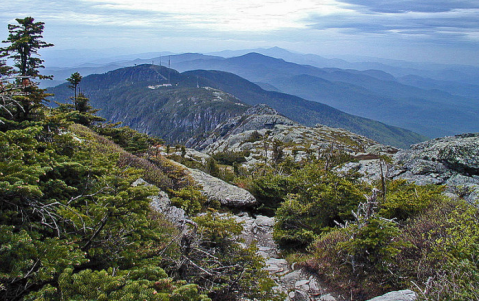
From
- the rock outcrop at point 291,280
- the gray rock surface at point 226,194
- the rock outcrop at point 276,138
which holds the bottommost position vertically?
the rock outcrop at point 276,138

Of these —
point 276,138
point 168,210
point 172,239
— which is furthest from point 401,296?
point 276,138

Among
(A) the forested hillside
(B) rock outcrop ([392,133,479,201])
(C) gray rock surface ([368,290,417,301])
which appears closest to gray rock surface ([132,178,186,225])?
(A) the forested hillside

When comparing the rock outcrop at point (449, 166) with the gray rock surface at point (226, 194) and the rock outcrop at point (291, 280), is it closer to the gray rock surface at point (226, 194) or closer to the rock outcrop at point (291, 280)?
the gray rock surface at point (226, 194)

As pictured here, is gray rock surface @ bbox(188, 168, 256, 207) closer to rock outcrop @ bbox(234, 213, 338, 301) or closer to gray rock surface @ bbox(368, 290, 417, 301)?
rock outcrop @ bbox(234, 213, 338, 301)

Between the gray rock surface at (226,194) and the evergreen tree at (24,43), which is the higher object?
the evergreen tree at (24,43)

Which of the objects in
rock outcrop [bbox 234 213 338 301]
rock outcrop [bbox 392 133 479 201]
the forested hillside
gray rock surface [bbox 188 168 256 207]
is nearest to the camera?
the forested hillside

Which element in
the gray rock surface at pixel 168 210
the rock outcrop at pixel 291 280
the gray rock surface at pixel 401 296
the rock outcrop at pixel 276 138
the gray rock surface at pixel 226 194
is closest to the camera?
the gray rock surface at pixel 401 296

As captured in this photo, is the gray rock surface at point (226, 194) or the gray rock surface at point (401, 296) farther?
the gray rock surface at point (226, 194)

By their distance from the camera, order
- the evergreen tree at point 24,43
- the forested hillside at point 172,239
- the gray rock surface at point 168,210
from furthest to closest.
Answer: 1. the evergreen tree at point 24,43
2. the gray rock surface at point 168,210
3. the forested hillside at point 172,239

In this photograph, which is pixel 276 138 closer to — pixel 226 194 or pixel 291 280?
pixel 226 194

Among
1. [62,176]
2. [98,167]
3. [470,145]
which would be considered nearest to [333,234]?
[98,167]

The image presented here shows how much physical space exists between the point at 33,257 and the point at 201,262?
3231 millimetres

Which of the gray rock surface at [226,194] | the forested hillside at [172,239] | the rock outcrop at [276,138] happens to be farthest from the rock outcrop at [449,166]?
the rock outcrop at [276,138]

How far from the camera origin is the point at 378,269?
22.3 feet
